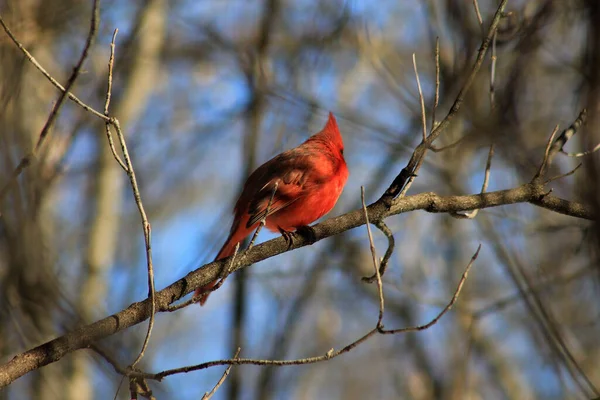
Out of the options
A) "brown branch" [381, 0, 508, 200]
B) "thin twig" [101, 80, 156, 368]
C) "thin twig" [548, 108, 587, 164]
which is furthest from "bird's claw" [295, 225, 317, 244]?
"thin twig" [548, 108, 587, 164]

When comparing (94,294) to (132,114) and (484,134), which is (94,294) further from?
(484,134)

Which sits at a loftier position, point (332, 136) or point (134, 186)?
point (332, 136)

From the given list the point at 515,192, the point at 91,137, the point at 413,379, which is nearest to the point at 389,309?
the point at 413,379

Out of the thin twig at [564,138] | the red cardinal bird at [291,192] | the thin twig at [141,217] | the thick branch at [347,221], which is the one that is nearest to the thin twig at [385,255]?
the thick branch at [347,221]

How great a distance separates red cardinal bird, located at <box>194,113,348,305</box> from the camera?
3.65 meters

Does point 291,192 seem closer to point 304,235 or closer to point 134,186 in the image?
point 304,235

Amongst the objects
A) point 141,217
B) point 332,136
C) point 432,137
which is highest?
point 332,136

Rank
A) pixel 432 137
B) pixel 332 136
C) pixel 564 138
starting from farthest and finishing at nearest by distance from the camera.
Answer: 1. pixel 332 136
2. pixel 564 138
3. pixel 432 137

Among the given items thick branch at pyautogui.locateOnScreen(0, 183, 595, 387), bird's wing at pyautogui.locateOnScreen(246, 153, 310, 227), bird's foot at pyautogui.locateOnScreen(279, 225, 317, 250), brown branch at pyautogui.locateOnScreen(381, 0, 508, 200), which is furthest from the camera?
bird's wing at pyautogui.locateOnScreen(246, 153, 310, 227)

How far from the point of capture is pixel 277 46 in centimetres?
702

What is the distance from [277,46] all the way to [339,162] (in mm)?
3260

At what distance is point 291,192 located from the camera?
3.68 meters

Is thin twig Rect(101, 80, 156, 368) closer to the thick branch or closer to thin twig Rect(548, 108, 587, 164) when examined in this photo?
the thick branch

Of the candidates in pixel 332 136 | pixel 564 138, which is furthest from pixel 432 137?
pixel 332 136
